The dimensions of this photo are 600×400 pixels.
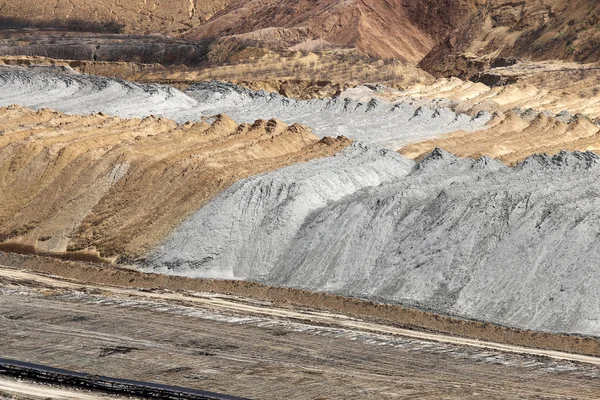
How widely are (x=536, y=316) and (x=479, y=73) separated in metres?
49.5

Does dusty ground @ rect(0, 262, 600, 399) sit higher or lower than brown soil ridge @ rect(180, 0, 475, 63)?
lower

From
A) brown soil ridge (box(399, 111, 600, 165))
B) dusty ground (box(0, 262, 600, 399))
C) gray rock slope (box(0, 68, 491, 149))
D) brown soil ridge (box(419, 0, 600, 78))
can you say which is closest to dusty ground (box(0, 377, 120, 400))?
dusty ground (box(0, 262, 600, 399))

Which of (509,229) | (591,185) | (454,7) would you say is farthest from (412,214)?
(454,7)

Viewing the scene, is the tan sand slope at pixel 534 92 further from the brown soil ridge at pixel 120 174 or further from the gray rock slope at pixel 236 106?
the brown soil ridge at pixel 120 174

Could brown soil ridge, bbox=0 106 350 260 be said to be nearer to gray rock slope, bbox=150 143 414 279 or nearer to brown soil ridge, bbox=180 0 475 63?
gray rock slope, bbox=150 143 414 279

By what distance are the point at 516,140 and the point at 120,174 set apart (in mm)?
17925

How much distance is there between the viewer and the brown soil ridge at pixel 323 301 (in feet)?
80.4

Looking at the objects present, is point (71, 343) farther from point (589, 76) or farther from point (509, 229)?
point (589, 76)

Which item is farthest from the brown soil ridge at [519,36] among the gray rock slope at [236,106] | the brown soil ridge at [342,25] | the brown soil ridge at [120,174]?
the brown soil ridge at [120,174]

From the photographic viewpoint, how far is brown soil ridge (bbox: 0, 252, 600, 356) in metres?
24.5

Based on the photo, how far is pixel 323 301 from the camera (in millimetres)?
27875

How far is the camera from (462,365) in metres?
22.0

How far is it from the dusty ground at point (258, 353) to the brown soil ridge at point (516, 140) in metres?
17.1

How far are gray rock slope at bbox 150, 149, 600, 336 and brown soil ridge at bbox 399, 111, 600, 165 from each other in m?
7.44
